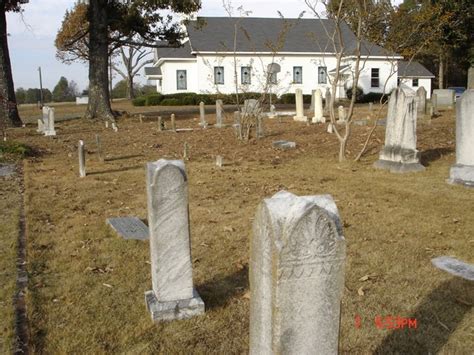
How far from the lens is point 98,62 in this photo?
24.3 m

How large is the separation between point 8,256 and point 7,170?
22.6 feet

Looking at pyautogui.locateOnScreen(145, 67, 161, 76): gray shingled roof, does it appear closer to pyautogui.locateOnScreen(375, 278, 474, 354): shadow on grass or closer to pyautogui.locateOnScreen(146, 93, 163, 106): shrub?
pyautogui.locateOnScreen(146, 93, 163, 106): shrub

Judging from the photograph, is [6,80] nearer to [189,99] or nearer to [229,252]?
[189,99]

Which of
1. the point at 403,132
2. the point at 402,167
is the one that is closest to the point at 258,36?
the point at 403,132

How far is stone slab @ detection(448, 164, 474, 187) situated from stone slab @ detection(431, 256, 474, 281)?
4.21m

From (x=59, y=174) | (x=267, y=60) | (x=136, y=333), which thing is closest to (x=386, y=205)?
(x=136, y=333)

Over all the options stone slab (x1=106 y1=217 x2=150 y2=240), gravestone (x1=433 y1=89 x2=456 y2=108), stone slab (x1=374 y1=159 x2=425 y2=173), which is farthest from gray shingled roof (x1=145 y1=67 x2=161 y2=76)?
stone slab (x1=106 y1=217 x2=150 y2=240)

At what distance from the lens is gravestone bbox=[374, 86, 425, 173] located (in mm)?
10523

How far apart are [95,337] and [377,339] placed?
223 cm

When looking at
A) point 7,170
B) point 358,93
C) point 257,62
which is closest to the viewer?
point 7,170

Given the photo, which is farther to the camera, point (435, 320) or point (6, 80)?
point (6, 80)

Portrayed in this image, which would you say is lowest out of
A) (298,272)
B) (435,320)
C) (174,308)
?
(435,320)

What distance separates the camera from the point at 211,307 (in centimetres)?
457

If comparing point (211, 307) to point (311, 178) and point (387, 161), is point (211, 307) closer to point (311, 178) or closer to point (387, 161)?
point (311, 178)
